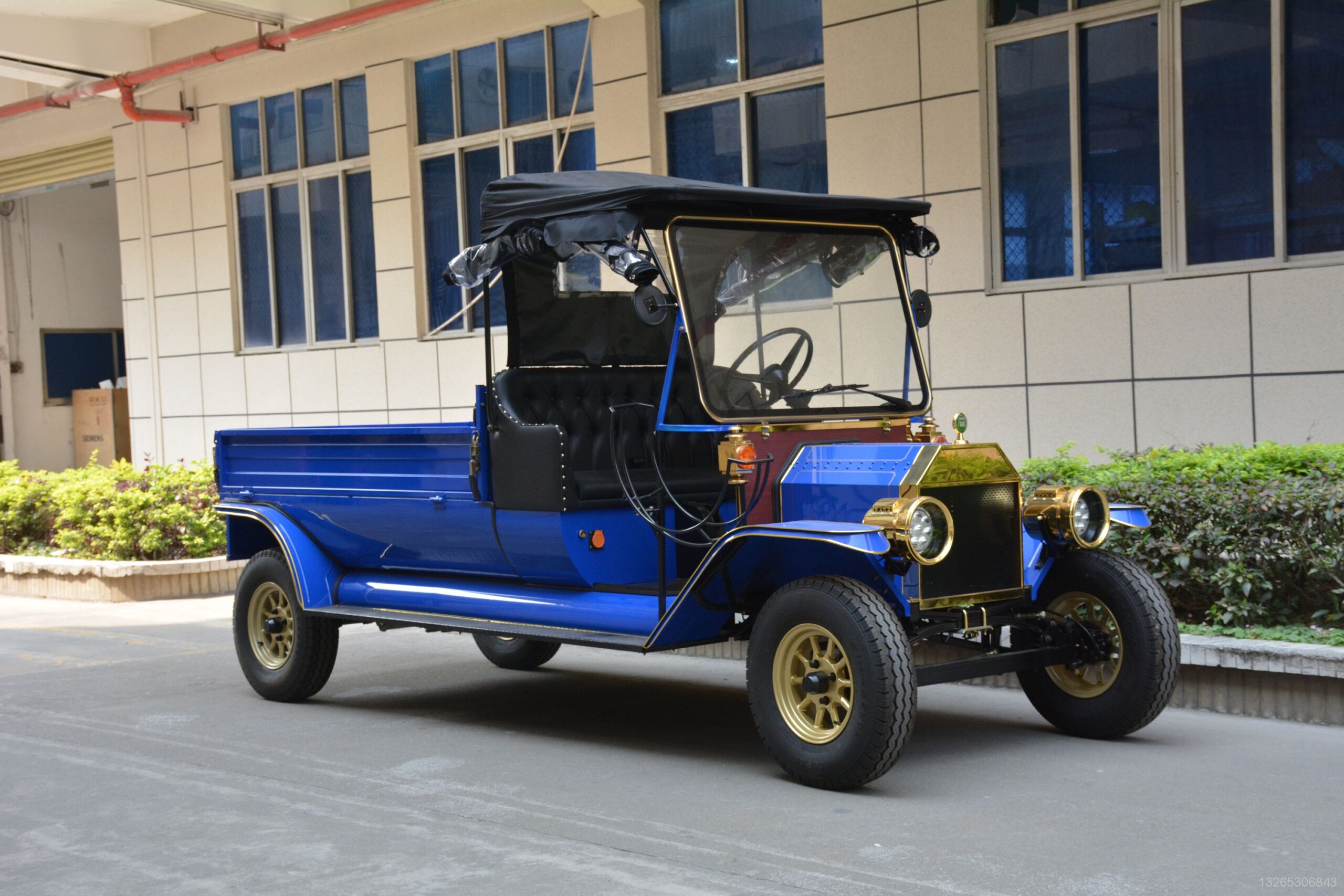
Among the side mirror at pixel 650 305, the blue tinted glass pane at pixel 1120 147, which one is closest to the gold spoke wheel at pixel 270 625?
the side mirror at pixel 650 305

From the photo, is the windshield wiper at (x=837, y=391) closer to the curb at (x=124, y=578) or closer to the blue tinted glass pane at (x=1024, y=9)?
the blue tinted glass pane at (x=1024, y=9)

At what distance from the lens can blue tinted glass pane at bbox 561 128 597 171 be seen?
13.3 metres

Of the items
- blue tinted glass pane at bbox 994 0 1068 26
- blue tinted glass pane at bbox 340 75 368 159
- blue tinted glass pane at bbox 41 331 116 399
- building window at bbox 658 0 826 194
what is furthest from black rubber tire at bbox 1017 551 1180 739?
blue tinted glass pane at bbox 41 331 116 399

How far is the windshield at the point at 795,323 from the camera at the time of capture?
6.27 m

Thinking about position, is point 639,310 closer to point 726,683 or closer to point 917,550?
point 917,550

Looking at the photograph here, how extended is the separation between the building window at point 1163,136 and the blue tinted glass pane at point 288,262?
845cm

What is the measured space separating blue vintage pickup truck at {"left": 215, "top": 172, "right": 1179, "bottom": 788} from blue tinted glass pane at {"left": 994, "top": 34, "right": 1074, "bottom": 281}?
3.65 meters

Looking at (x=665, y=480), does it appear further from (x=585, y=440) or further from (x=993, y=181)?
(x=993, y=181)

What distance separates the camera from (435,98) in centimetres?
1444

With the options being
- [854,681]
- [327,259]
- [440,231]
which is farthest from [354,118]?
[854,681]

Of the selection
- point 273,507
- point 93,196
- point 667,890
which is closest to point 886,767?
point 667,890

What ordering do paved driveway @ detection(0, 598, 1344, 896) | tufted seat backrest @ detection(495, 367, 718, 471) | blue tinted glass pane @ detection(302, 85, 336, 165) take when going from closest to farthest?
paved driveway @ detection(0, 598, 1344, 896) < tufted seat backrest @ detection(495, 367, 718, 471) < blue tinted glass pane @ detection(302, 85, 336, 165)

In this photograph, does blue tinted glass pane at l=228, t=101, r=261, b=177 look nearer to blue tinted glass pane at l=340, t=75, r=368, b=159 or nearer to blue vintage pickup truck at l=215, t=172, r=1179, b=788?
blue tinted glass pane at l=340, t=75, r=368, b=159

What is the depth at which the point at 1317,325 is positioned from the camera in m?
9.00
